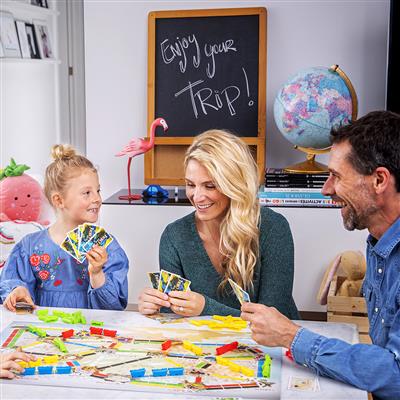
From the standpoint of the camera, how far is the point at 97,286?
2.37m

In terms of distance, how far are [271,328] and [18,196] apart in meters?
2.32

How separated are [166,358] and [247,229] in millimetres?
726

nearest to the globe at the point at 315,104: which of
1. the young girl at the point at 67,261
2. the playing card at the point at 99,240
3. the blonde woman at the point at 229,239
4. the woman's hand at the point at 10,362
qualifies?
the blonde woman at the point at 229,239

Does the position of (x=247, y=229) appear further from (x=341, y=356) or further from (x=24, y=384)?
(x=24, y=384)

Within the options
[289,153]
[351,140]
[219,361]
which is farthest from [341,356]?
[289,153]

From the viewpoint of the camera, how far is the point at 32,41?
4.43 metres

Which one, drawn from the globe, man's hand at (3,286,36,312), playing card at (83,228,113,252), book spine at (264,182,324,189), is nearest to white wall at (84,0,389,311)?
book spine at (264,182,324,189)

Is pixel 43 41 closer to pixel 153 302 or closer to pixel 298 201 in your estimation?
pixel 298 201

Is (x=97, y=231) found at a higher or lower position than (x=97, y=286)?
higher

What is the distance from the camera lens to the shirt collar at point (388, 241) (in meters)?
1.82

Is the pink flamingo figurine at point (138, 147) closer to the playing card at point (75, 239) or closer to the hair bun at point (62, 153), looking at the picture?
the hair bun at point (62, 153)

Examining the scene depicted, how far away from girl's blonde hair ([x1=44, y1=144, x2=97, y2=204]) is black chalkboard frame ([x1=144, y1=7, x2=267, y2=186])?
4.40ft

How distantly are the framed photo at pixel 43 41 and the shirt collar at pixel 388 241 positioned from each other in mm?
3169

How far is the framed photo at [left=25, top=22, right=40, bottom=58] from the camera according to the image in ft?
14.4
